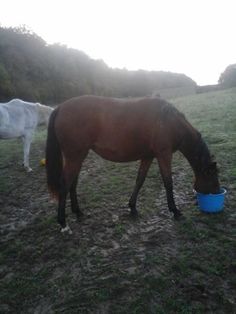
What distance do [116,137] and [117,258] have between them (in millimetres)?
1456

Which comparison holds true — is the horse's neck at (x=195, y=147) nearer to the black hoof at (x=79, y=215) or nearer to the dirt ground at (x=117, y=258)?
the dirt ground at (x=117, y=258)

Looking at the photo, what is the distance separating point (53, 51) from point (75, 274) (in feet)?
86.9

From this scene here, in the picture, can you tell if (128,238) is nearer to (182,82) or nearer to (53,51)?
(53,51)

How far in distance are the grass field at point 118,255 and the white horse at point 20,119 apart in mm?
1745

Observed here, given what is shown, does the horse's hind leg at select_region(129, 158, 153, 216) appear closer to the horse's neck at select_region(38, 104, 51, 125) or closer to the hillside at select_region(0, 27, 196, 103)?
the horse's neck at select_region(38, 104, 51, 125)

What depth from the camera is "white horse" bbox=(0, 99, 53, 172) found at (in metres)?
6.45

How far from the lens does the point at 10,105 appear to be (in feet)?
22.1

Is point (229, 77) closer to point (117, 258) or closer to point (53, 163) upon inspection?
point (53, 163)

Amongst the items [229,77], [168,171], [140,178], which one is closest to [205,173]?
[168,171]

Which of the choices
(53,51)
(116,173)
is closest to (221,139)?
(116,173)

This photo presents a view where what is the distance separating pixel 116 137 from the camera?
3766mm

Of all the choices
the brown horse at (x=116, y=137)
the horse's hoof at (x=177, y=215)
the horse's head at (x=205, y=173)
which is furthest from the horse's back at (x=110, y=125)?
the horse's hoof at (x=177, y=215)

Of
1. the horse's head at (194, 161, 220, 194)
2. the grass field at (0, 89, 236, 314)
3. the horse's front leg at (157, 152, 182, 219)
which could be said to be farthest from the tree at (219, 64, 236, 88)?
the horse's front leg at (157, 152, 182, 219)

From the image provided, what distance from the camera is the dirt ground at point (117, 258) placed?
246 centimetres
